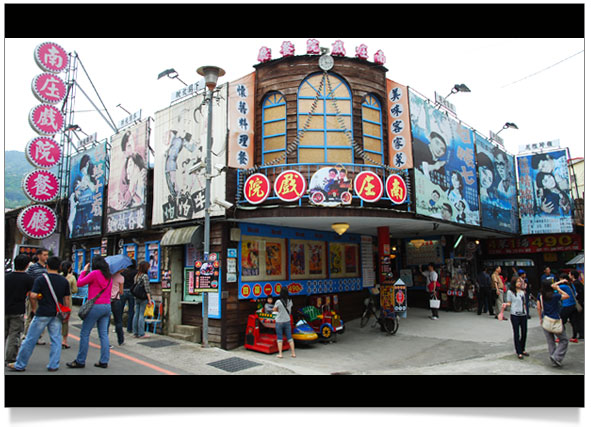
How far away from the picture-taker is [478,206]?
17.1 meters

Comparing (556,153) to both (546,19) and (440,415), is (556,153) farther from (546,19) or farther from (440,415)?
(440,415)

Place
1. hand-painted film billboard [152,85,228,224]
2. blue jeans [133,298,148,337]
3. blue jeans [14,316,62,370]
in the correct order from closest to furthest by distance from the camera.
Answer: blue jeans [14,316,62,370] < blue jeans [133,298,148,337] < hand-painted film billboard [152,85,228,224]

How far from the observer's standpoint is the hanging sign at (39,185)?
1478cm

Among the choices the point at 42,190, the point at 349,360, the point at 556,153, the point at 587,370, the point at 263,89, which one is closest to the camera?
the point at 587,370

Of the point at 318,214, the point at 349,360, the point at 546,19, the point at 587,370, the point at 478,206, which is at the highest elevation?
the point at 546,19

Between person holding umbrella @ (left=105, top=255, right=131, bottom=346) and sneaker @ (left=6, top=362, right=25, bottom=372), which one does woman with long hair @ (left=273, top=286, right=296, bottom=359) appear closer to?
person holding umbrella @ (left=105, top=255, right=131, bottom=346)

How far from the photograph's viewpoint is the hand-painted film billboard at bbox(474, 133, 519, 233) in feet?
58.3

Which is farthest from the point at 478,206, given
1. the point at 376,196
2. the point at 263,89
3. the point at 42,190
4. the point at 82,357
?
the point at 42,190

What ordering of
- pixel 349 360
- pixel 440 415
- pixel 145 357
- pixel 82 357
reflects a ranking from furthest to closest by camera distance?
pixel 349 360
pixel 145 357
pixel 82 357
pixel 440 415

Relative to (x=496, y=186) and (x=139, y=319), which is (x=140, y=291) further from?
(x=496, y=186)

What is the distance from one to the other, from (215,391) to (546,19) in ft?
28.5

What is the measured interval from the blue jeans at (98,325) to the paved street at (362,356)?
272 mm

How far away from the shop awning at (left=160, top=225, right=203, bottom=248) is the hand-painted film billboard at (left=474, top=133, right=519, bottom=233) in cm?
1253

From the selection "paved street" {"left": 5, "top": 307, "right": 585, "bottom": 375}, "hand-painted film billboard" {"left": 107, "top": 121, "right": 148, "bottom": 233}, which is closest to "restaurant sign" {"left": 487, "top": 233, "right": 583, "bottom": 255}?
"paved street" {"left": 5, "top": 307, "right": 585, "bottom": 375}
